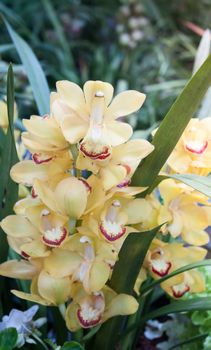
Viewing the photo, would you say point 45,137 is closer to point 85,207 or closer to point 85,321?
point 85,207

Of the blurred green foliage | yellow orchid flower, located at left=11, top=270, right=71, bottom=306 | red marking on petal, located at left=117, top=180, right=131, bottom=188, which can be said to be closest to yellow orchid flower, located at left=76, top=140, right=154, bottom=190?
red marking on petal, located at left=117, top=180, right=131, bottom=188

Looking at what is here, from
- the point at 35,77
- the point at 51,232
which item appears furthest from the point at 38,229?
the point at 35,77

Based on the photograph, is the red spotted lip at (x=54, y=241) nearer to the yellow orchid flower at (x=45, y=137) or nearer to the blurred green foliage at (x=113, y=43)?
the yellow orchid flower at (x=45, y=137)

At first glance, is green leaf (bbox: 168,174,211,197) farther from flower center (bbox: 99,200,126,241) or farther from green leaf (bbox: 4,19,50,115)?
green leaf (bbox: 4,19,50,115)

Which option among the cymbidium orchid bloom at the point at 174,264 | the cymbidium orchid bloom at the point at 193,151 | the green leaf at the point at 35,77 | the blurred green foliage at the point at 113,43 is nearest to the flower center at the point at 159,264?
the cymbidium orchid bloom at the point at 174,264

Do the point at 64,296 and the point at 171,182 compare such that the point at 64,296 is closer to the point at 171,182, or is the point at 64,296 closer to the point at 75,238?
the point at 75,238

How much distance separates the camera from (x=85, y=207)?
544 mm

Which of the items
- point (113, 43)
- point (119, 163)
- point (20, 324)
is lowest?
point (113, 43)

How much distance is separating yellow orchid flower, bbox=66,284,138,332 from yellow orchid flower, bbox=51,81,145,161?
16 cm

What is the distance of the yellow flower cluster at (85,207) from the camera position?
0.54 meters

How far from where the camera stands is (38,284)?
1.90ft

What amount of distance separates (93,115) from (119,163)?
0.18ft

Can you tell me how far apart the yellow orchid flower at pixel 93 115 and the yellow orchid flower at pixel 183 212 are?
10 cm

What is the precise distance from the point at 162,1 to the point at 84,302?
245cm
